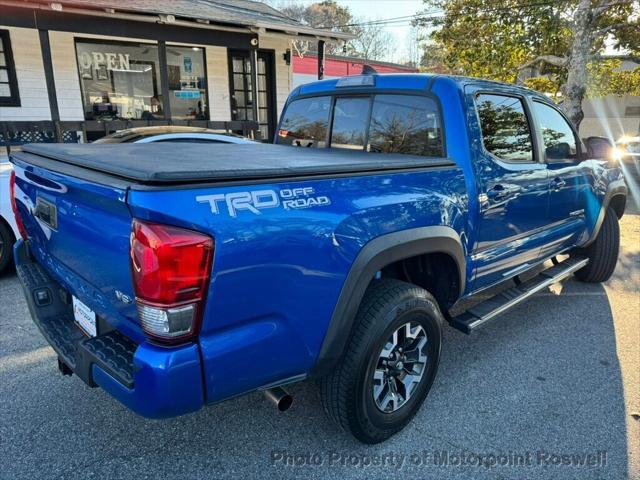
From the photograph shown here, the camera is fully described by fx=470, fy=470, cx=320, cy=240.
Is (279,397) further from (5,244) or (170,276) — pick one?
(5,244)

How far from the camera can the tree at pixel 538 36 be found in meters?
11.3

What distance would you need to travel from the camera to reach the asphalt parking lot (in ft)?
7.93

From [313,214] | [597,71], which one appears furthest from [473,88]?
[597,71]

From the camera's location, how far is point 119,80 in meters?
10.8

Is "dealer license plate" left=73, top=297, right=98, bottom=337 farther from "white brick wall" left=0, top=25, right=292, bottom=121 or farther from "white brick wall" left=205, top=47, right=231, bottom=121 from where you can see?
"white brick wall" left=205, top=47, right=231, bottom=121

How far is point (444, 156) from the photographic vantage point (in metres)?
2.95

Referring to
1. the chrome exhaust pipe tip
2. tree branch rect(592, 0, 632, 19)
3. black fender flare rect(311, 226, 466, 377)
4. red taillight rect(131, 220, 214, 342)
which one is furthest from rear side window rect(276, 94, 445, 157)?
tree branch rect(592, 0, 632, 19)

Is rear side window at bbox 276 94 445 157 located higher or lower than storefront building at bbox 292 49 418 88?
lower

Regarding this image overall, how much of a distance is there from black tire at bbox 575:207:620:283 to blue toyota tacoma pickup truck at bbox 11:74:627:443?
1.50 m

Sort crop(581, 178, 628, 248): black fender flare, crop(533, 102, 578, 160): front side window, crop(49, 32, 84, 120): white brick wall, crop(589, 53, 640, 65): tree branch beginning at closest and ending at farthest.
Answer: crop(533, 102, 578, 160): front side window
crop(581, 178, 628, 248): black fender flare
crop(49, 32, 84, 120): white brick wall
crop(589, 53, 640, 65): tree branch

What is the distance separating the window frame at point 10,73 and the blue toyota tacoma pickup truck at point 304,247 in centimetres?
833

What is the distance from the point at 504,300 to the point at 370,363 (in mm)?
1581

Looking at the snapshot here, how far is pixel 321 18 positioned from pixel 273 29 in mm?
45372

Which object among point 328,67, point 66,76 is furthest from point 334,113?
point 328,67
